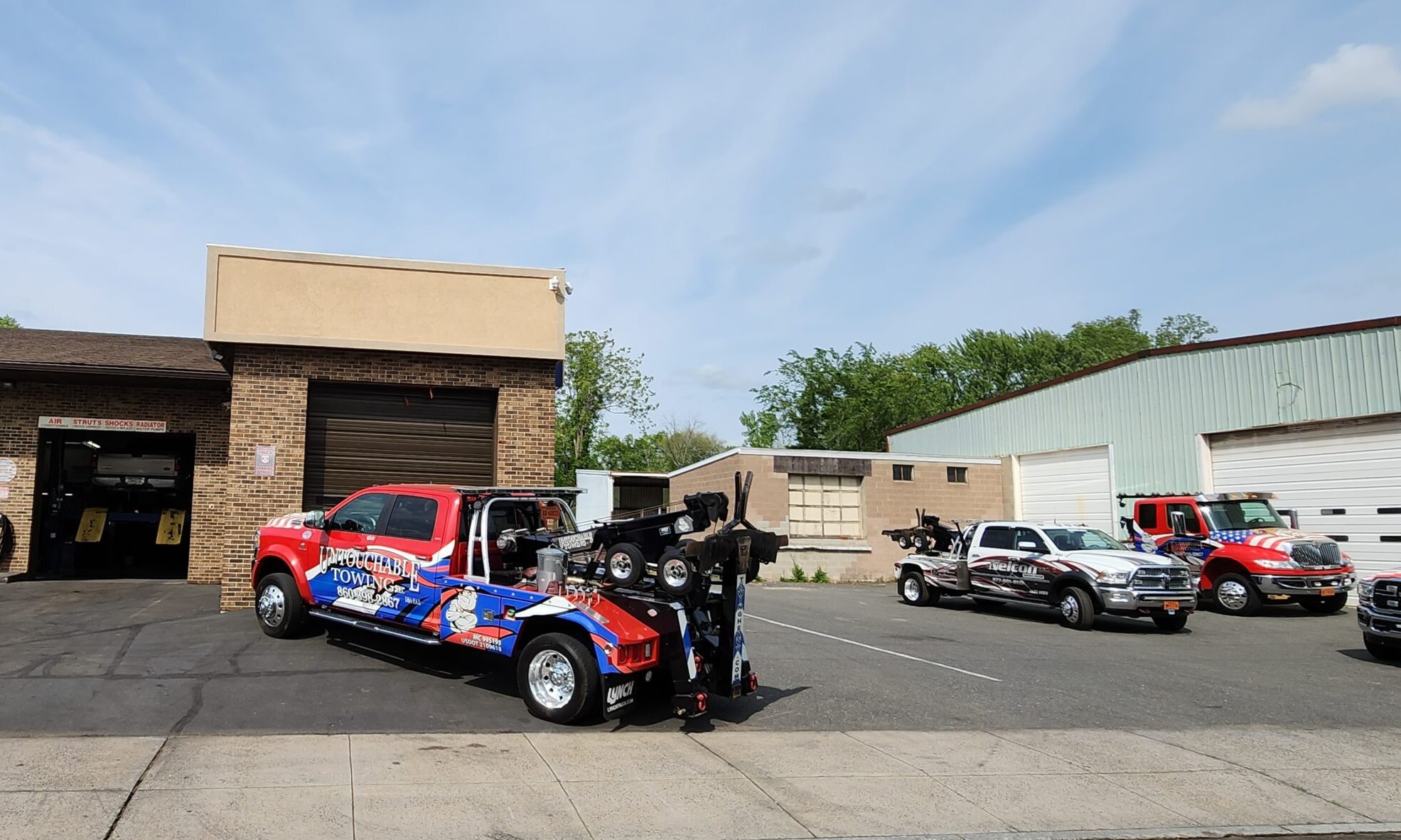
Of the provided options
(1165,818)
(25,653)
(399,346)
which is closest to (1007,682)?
(1165,818)

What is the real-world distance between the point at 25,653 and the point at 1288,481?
74.4 ft

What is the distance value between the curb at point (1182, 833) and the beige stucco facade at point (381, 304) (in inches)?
396

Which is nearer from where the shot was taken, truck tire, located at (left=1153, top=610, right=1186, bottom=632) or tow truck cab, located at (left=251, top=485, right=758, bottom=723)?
tow truck cab, located at (left=251, top=485, right=758, bottom=723)

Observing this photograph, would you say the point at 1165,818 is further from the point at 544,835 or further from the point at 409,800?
the point at 409,800

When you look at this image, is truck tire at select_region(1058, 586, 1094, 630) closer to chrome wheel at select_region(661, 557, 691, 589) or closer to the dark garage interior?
chrome wheel at select_region(661, 557, 691, 589)

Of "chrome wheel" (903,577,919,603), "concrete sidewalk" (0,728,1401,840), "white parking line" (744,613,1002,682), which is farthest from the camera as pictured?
"chrome wheel" (903,577,919,603)

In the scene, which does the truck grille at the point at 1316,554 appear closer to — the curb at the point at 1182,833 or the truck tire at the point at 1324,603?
the truck tire at the point at 1324,603

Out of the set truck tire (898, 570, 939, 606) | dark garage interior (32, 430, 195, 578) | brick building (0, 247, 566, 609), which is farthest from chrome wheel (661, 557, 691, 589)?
dark garage interior (32, 430, 195, 578)

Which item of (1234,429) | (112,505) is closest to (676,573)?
(112,505)

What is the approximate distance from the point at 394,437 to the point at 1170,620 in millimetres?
12616

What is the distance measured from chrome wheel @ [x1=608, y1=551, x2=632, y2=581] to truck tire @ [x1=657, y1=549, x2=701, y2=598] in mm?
340

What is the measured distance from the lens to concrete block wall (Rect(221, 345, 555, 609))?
513 inches

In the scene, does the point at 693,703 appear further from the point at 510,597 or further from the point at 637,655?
the point at 510,597

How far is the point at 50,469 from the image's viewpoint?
1780cm
